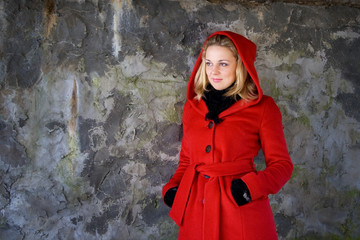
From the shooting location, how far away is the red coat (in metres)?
1.48

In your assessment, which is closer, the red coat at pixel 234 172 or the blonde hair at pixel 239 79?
A: the red coat at pixel 234 172

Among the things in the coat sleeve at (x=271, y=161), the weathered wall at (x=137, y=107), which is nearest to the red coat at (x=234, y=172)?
the coat sleeve at (x=271, y=161)

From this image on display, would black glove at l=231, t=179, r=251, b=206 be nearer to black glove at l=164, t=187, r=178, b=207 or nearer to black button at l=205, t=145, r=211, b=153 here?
black button at l=205, t=145, r=211, b=153

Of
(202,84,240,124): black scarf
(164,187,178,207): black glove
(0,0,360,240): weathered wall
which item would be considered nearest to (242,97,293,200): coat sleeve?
(202,84,240,124): black scarf

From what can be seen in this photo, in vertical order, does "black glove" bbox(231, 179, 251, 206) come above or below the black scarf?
below

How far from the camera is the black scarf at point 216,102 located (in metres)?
1.62

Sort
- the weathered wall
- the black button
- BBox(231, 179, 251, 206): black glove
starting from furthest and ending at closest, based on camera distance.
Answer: the weathered wall → the black button → BBox(231, 179, 251, 206): black glove

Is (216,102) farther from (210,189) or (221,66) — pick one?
(210,189)

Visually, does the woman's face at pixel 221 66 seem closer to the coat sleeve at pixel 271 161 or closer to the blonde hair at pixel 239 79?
the blonde hair at pixel 239 79

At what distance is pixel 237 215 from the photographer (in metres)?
1.47

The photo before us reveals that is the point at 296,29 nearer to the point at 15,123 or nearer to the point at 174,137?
the point at 174,137

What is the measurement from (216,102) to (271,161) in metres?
0.38

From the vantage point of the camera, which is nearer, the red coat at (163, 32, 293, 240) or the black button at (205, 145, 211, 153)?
the red coat at (163, 32, 293, 240)

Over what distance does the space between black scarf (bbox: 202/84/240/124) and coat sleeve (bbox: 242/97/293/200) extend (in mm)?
180
